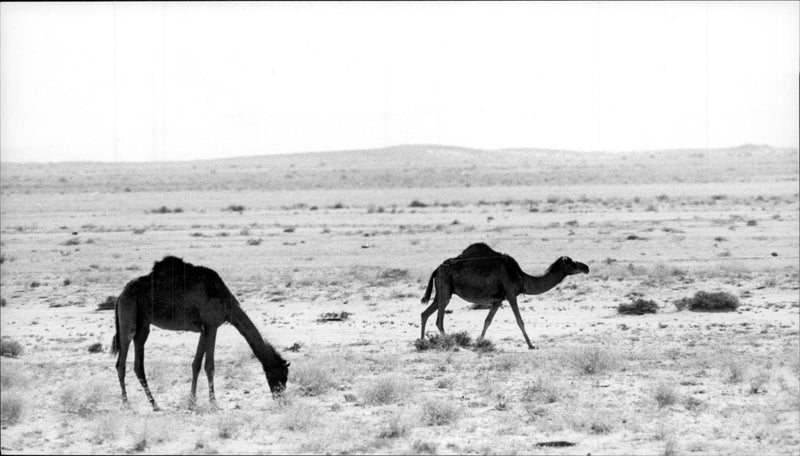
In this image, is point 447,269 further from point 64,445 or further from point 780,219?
point 780,219

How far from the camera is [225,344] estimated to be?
19.0 m

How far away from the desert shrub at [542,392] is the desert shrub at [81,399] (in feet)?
16.8

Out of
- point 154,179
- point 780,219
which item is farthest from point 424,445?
point 154,179

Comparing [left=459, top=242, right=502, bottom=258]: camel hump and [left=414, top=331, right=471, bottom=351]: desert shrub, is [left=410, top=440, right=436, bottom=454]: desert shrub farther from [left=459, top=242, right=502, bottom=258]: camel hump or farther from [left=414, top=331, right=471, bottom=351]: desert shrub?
[left=459, top=242, right=502, bottom=258]: camel hump

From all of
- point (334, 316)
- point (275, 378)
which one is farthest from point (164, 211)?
point (275, 378)

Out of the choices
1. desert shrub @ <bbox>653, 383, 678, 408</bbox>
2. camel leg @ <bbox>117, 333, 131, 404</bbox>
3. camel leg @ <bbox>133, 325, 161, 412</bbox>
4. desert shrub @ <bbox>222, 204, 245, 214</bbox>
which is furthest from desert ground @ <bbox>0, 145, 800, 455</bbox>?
desert shrub @ <bbox>222, 204, 245, 214</bbox>

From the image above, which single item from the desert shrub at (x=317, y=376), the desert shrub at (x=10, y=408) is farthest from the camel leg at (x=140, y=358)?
the desert shrub at (x=317, y=376)

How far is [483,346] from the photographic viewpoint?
17.6 m

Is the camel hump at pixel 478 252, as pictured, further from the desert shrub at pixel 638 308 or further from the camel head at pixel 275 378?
the camel head at pixel 275 378

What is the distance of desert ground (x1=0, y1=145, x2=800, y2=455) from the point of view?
1233 centimetres

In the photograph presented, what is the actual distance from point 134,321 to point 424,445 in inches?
150

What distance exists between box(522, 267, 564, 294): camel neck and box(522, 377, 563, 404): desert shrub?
389 centimetres

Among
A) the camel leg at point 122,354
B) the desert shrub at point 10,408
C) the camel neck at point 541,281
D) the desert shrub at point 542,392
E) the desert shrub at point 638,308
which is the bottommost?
the desert shrub at point 542,392

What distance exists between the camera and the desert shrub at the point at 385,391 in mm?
13953
